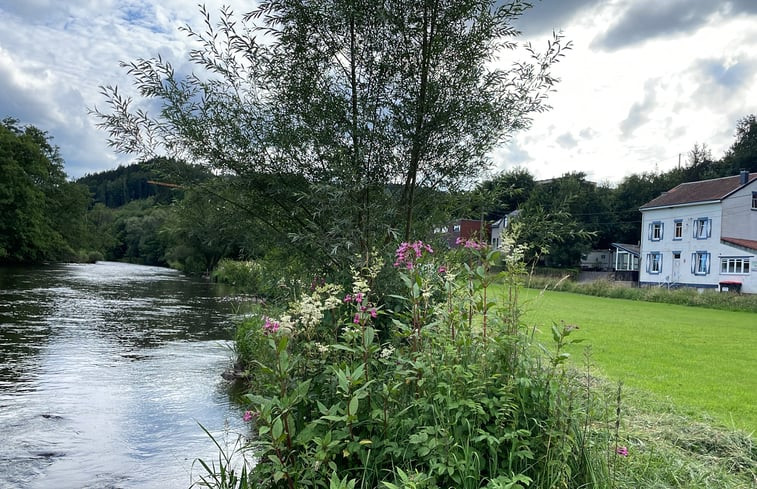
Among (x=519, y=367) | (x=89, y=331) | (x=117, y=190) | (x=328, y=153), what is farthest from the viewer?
(x=117, y=190)

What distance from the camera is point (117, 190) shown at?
9919cm

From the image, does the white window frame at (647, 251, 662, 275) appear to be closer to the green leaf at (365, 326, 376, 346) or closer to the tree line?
the tree line

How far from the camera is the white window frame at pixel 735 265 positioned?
31422 millimetres

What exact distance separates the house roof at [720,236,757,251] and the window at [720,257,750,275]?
32.4 inches

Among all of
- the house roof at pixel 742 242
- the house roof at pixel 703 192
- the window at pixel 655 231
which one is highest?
the house roof at pixel 703 192

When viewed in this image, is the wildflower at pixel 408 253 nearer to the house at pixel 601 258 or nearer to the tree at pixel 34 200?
the tree at pixel 34 200

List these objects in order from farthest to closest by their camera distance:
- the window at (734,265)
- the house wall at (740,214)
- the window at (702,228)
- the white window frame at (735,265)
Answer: the window at (702,228) → the house wall at (740,214) → the window at (734,265) → the white window frame at (735,265)

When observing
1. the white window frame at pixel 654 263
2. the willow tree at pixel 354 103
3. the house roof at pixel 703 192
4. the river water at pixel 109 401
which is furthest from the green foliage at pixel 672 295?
the willow tree at pixel 354 103

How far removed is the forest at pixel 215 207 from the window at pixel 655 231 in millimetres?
6864

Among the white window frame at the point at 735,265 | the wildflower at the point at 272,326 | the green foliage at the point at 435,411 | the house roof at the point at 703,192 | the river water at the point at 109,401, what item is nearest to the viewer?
the green foliage at the point at 435,411

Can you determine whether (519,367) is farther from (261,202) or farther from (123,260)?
(123,260)

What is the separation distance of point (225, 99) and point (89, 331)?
30.0 feet

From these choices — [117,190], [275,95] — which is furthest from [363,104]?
[117,190]

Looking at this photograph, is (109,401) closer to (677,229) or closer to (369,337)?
(369,337)
